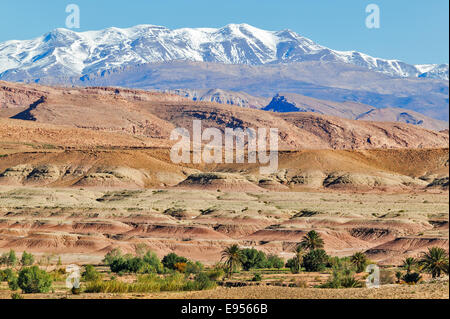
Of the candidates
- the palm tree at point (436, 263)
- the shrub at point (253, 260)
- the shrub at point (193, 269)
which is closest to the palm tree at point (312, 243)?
the shrub at point (253, 260)

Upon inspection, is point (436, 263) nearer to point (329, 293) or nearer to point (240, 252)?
point (240, 252)

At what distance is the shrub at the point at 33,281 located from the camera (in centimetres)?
5394

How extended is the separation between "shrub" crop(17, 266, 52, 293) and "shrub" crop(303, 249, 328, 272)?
31.8 metres

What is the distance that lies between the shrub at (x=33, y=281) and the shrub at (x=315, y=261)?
31830 millimetres

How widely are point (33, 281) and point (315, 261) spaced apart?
34198mm

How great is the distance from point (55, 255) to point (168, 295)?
5191cm

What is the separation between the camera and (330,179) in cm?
18050

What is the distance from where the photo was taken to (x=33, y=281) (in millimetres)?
54781

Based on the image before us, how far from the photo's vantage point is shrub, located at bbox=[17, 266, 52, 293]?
2124 inches

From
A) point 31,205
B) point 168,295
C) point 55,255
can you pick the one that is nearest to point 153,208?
point 31,205

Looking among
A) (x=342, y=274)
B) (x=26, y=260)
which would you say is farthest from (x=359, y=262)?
(x=26, y=260)

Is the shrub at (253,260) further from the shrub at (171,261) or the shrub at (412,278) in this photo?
the shrub at (412,278)
